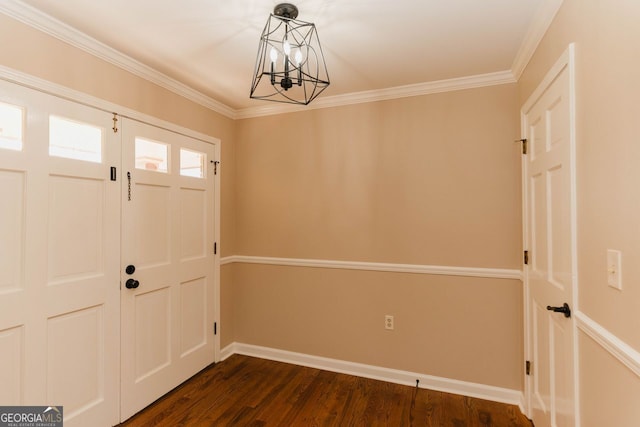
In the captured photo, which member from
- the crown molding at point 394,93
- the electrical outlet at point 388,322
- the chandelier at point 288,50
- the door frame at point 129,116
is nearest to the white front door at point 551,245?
the crown molding at point 394,93

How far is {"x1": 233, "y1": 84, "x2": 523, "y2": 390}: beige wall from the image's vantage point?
2.44 m

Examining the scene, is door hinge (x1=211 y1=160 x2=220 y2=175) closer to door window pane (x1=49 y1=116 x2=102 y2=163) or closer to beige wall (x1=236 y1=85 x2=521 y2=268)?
beige wall (x1=236 y1=85 x2=521 y2=268)

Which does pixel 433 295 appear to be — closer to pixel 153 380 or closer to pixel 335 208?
pixel 335 208

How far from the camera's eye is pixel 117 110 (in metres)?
2.12

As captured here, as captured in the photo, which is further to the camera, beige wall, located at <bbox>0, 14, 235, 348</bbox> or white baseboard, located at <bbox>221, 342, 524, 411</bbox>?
white baseboard, located at <bbox>221, 342, 524, 411</bbox>

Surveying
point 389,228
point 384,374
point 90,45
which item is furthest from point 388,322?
point 90,45

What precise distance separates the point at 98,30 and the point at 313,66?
4.52 feet

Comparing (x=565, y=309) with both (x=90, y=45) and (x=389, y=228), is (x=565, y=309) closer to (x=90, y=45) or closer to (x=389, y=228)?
(x=389, y=228)

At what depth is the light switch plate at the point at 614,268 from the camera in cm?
103

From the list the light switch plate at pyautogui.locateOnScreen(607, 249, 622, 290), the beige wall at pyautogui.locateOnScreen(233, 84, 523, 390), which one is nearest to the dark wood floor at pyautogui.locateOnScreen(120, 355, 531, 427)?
the beige wall at pyautogui.locateOnScreen(233, 84, 523, 390)

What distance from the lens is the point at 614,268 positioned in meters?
1.06

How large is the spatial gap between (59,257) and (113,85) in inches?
45.8

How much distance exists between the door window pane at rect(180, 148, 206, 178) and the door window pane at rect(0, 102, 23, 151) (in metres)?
1.08

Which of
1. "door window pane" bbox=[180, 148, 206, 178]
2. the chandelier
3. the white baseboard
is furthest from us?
"door window pane" bbox=[180, 148, 206, 178]
